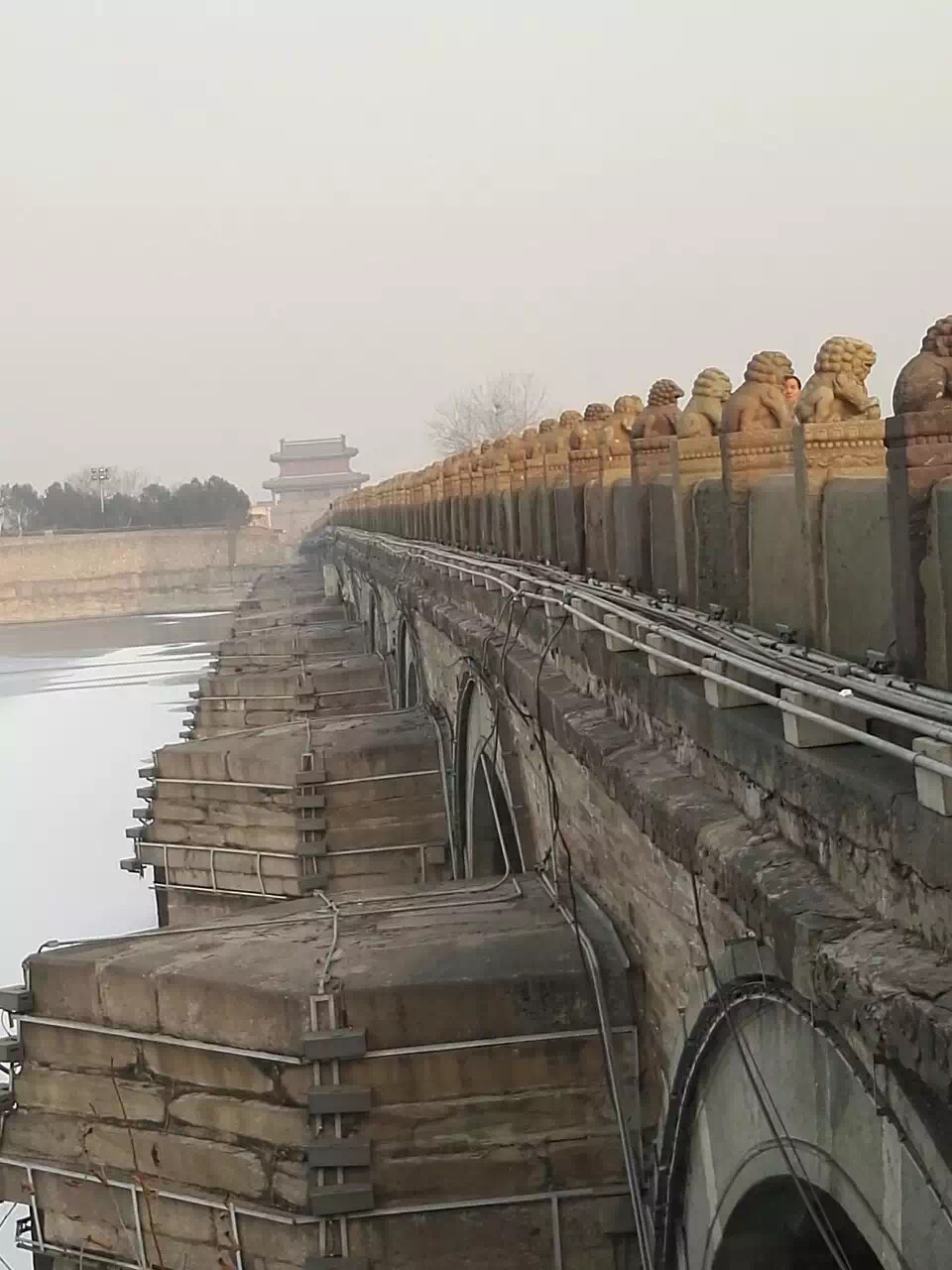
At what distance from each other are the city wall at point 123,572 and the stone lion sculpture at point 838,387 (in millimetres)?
72071

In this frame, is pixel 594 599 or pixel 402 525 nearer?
pixel 594 599

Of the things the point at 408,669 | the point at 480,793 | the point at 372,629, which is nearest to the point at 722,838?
the point at 480,793

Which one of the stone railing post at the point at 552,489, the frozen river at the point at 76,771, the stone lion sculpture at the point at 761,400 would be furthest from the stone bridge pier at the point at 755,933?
the frozen river at the point at 76,771

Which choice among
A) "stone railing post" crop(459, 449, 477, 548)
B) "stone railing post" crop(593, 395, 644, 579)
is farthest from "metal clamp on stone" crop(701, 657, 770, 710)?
"stone railing post" crop(459, 449, 477, 548)

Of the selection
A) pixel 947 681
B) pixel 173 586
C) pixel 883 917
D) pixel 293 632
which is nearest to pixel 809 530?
pixel 947 681

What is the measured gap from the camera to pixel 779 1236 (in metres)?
3.93

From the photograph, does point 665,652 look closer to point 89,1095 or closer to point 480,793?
point 89,1095

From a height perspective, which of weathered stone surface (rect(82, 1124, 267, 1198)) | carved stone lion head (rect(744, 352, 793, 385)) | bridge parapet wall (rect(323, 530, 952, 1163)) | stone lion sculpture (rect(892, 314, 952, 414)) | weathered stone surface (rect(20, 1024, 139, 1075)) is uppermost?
carved stone lion head (rect(744, 352, 793, 385))

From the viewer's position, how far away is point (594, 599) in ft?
16.8

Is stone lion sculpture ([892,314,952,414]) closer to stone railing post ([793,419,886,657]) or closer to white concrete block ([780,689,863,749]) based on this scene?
stone railing post ([793,419,886,657])

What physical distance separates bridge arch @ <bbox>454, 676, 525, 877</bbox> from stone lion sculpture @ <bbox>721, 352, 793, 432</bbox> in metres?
4.07

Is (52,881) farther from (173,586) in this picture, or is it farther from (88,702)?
(173,586)

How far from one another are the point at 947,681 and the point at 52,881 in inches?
696

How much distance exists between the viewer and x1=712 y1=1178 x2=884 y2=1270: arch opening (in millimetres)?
3729
